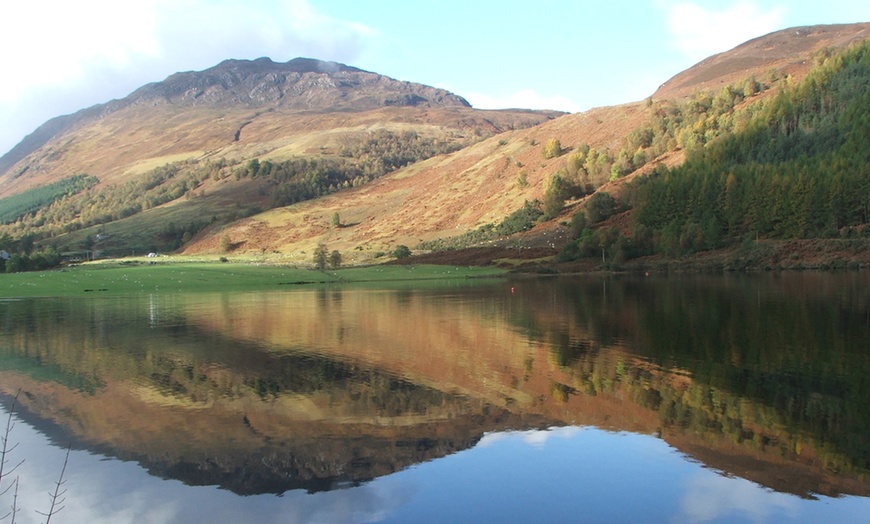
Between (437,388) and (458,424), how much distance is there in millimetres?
3737

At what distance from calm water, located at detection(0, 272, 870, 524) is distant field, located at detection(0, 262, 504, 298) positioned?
51.6m

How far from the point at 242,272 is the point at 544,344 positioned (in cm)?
7730

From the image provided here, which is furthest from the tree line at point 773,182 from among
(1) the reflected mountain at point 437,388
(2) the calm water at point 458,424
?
(2) the calm water at point 458,424

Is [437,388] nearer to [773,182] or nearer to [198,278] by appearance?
[198,278]

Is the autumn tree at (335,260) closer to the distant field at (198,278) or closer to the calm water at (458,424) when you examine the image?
the distant field at (198,278)

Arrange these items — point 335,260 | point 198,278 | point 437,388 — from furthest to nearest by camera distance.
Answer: point 335,260, point 198,278, point 437,388

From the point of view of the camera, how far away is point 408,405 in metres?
18.0

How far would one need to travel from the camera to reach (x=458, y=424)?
1617cm

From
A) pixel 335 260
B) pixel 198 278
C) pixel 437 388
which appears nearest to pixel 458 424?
pixel 437 388

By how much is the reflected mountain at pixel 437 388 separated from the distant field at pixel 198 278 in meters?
44.4

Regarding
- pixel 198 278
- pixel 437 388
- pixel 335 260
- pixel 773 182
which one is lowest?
pixel 198 278

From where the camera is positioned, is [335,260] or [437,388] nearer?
[437,388]

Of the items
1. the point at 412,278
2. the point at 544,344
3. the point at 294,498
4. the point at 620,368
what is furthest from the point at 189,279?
the point at 294,498

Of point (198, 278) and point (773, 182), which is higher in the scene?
point (773, 182)
